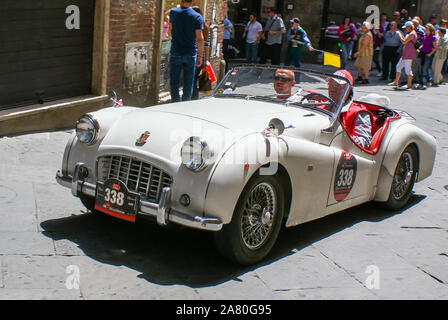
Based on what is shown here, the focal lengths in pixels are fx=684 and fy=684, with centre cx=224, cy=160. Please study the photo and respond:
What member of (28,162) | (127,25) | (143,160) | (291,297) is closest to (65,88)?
(127,25)

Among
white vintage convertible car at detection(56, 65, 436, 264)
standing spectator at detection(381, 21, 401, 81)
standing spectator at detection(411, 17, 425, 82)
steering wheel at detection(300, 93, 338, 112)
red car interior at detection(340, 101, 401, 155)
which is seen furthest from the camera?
standing spectator at detection(381, 21, 401, 81)

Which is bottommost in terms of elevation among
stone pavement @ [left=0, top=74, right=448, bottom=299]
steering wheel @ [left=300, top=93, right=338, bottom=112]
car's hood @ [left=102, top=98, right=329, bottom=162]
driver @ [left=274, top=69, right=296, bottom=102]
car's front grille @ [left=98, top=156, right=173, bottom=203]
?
stone pavement @ [left=0, top=74, right=448, bottom=299]

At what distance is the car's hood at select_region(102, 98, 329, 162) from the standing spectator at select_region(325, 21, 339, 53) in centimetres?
1556

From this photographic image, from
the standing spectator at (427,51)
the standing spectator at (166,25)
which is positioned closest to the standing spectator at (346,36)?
the standing spectator at (427,51)

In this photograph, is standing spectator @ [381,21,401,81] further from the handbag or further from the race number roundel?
the race number roundel

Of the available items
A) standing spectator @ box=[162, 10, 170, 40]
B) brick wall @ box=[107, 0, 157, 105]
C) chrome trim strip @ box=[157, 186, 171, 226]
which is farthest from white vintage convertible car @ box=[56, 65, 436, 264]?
→ standing spectator @ box=[162, 10, 170, 40]

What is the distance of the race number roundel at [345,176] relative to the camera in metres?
6.14

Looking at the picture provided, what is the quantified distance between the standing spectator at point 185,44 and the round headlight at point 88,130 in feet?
15.3

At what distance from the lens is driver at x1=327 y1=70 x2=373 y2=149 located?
258 inches

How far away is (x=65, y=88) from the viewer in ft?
32.6

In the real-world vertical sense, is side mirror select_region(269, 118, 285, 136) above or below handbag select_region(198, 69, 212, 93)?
above

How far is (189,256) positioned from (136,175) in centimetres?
76

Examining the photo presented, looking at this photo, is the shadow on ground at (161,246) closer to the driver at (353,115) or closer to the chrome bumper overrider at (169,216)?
the chrome bumper overrider at (169,216)

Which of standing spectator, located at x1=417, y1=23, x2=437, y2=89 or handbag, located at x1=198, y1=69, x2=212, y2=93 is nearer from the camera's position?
handbag, located at x1=198, y1=69, x2=212, y2=93
